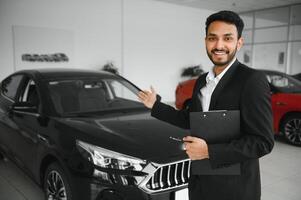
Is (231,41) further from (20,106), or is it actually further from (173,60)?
(173,60)

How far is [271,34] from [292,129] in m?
7.70

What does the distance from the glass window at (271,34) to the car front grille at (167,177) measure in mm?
10386

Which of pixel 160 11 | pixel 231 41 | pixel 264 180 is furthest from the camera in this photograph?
pixel 160 11

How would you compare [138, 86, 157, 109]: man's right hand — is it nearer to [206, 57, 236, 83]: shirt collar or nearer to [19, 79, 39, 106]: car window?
[206, 57, 236, 83]: shirt collar

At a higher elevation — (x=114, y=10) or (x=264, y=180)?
(x=114, y=10)

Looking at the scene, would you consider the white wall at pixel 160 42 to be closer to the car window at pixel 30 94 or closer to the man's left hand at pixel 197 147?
the car window at pixel 30 94

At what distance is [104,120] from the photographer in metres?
2.37

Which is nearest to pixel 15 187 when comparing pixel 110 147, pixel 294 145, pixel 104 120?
pixel 104 120

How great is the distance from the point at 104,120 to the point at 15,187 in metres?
1.31

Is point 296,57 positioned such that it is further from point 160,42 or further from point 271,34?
point 160,42

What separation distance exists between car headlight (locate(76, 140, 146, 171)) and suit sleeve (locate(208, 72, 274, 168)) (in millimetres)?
848

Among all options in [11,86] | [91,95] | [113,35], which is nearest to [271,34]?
[113,35]

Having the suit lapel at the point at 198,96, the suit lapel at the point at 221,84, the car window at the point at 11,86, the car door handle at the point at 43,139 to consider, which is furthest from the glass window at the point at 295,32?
the suit lapel at the point at 221,84

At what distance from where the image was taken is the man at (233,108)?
1007 millimetres
